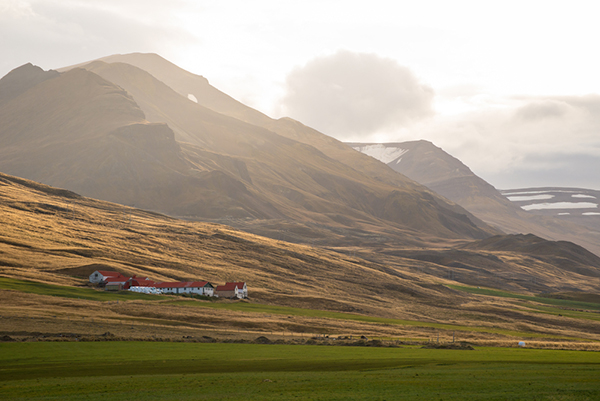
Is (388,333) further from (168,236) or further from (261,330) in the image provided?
(168,236)

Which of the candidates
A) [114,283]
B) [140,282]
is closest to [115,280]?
[114,283]

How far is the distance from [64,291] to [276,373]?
59.7 metres

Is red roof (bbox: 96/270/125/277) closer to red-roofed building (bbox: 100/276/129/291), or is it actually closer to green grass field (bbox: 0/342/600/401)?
red-roofed building (bbox: 100/276/129/291)

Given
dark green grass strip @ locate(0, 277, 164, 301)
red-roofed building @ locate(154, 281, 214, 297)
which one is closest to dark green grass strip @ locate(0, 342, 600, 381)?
dark green grass strip @ locate(0, 277, 164, 301)

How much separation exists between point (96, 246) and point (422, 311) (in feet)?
275

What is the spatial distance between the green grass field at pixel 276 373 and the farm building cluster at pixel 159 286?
164 feet

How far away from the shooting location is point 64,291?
8038 centimetres

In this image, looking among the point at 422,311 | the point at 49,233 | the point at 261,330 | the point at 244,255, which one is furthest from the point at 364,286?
the point at 49,233

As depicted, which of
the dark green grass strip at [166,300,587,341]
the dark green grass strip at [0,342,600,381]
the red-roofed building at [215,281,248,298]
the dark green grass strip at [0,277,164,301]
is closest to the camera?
the dark green grass strip at [0,342,600,381]

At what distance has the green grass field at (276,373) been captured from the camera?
82.9ft

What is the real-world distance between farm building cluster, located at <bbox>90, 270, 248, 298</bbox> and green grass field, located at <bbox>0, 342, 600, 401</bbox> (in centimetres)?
5006

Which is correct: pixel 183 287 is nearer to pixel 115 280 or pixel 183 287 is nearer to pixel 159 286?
pixel 159 286

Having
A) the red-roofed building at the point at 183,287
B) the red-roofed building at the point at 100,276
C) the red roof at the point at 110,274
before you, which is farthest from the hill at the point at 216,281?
the red-roofed building at the point at 183,287

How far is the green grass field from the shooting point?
82.9ft
